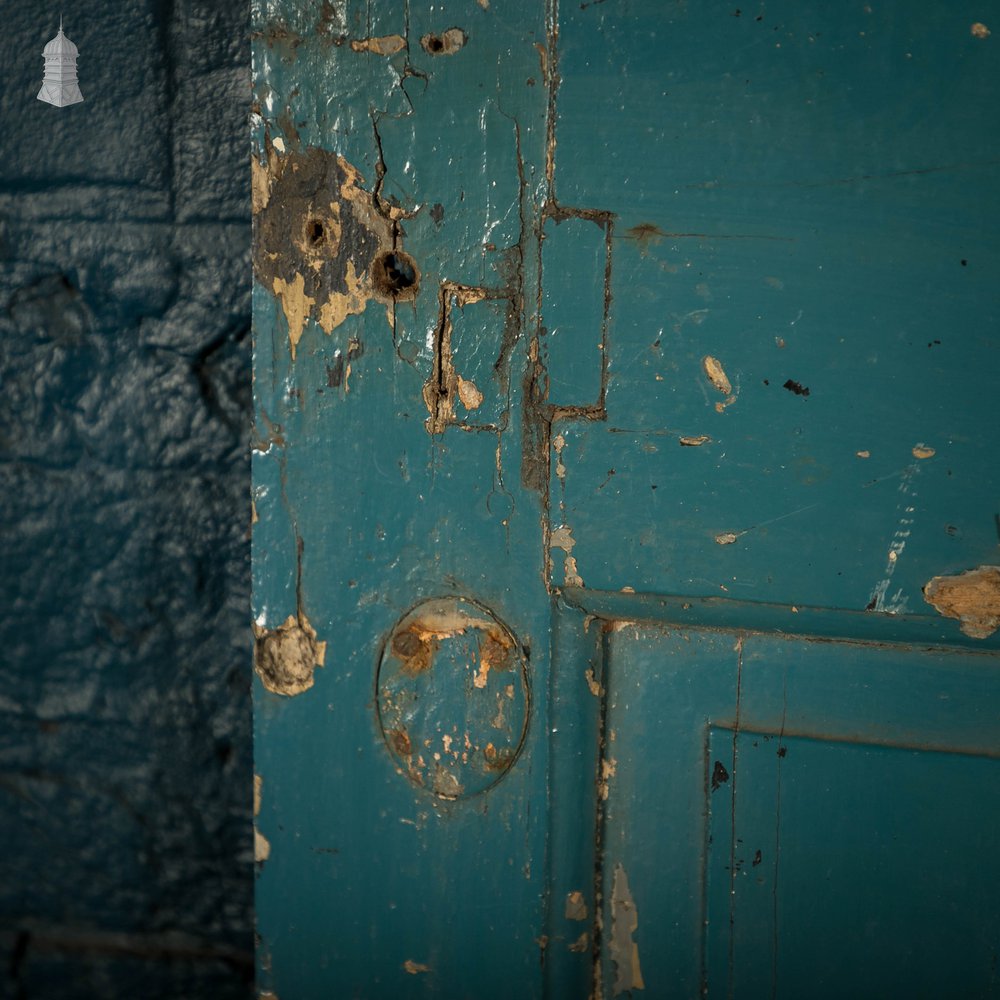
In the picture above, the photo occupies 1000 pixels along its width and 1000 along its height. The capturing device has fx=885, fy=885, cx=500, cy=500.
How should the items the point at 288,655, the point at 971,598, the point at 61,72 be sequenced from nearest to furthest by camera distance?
the point at 971,598
the point at 288,655
the point at 61,72

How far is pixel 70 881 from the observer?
135 cm

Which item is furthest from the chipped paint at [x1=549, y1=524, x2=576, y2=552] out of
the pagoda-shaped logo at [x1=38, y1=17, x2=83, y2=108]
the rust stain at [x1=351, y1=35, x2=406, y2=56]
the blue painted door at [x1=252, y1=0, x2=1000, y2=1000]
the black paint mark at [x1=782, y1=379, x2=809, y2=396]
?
the pagoda-shaped logo at [x1=38, y1=17, x2=83, y2=108]

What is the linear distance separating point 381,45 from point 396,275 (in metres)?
0.20

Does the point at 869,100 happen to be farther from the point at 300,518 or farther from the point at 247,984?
the point at 247,984

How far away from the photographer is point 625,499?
0.80 metres

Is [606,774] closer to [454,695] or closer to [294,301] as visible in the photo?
[454,695]

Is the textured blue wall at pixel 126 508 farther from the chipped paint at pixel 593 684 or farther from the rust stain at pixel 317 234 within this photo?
the chipped paint at pixel 593 684

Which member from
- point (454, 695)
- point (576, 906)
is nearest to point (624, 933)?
point (576, 906)

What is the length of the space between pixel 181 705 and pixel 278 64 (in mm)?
905

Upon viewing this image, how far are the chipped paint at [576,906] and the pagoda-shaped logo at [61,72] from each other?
3.89ft

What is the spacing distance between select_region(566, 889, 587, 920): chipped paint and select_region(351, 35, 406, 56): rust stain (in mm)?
787

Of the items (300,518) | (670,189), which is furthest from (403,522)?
(670,189)

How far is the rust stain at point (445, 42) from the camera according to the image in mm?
767

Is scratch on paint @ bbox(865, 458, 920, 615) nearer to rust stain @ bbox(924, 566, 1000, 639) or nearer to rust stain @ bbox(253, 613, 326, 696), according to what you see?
rust stain @ bbox(924, 566, 1000, 639)
